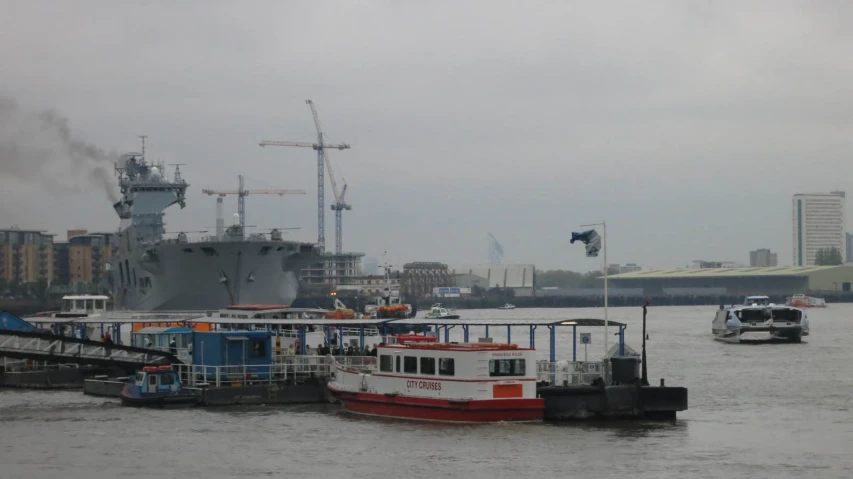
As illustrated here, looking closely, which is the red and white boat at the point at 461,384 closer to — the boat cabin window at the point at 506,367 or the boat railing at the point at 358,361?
the boat cabin window at the point at 506,367

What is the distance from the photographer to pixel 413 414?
150 ft

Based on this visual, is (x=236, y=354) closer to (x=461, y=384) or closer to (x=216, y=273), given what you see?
(x=461, y=384)

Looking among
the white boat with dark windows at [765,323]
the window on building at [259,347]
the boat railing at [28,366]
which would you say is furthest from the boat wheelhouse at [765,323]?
the window on building at [259,347]

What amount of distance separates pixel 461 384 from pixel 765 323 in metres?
68.5

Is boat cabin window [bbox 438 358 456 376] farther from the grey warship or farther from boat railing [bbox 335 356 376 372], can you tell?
the grey warship

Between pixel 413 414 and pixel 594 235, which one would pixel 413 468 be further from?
pixel 594 235

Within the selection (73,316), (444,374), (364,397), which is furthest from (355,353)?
(73,316)

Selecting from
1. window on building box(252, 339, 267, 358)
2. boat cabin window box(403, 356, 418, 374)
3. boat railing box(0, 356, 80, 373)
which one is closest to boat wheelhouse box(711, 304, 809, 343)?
boat railing box(0, 356, 80, 373)

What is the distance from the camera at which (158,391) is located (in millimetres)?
51656

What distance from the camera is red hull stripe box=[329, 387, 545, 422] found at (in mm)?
43656

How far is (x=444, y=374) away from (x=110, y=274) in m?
106

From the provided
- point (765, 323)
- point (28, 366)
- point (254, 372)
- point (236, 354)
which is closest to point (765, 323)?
point (765, 323)

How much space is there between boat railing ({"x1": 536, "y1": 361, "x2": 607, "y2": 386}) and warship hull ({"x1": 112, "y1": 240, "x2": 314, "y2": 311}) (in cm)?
6568

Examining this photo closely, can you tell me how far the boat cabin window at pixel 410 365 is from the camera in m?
45.8
